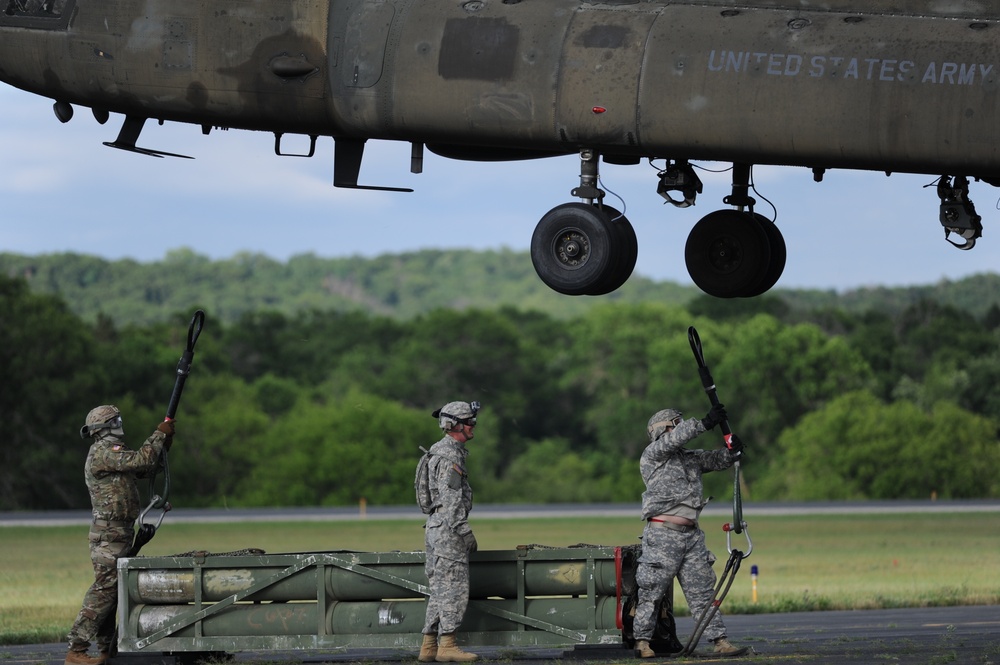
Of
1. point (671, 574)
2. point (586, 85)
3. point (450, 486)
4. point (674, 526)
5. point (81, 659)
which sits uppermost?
point (586, 85)

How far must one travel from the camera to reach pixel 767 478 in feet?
251

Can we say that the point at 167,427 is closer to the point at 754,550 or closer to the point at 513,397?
the point at 754,550

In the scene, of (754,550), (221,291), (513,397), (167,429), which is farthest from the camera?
(221,291)

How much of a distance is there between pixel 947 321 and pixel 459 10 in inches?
3096

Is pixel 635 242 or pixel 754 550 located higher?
pixel 635 242

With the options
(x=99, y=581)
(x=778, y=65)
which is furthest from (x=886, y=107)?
(x=99, y=581)

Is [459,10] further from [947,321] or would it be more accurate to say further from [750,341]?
[947,321]

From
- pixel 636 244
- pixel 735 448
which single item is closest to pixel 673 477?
pixel 735 448

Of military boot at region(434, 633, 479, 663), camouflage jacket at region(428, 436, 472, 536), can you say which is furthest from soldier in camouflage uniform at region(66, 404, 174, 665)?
military boot at region(434, 633, 479, 663)

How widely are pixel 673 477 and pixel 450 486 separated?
1.92m

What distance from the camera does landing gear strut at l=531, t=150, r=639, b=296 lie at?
13.2 m

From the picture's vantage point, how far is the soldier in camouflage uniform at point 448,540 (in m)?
12.7

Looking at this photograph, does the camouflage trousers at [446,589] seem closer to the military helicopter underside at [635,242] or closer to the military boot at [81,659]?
the military helicopter underside at [635,242]

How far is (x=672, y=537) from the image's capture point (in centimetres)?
1290
